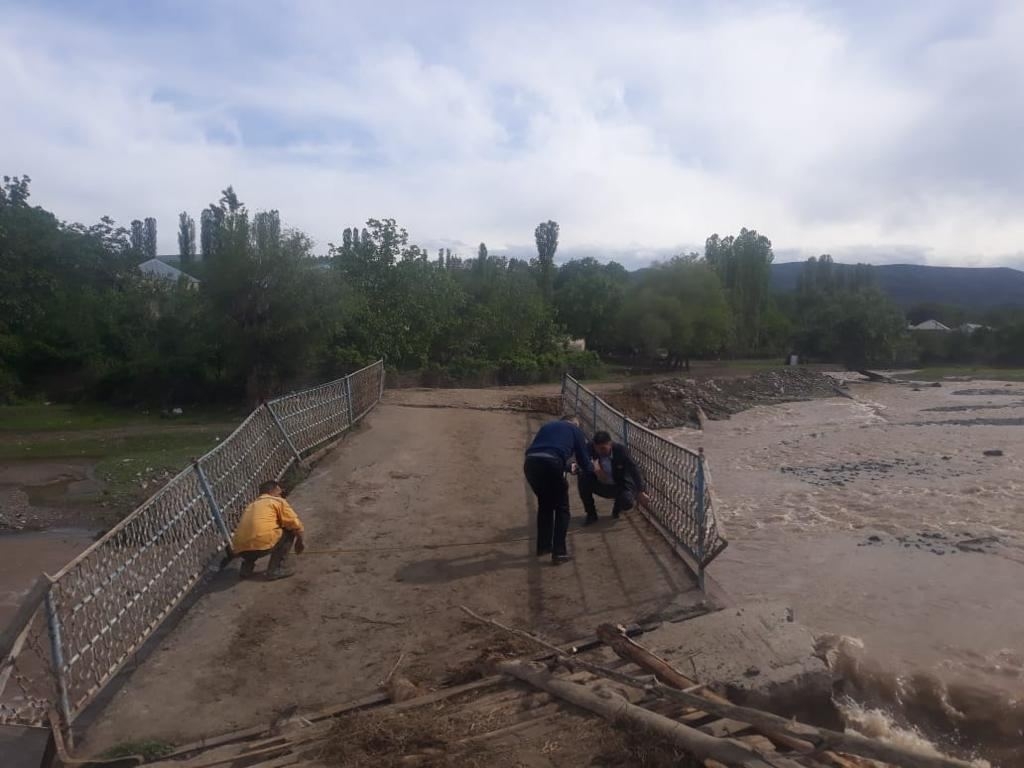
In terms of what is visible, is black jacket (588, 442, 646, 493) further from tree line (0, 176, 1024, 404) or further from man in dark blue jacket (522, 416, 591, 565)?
tree line (0, 176, 1024, 404)

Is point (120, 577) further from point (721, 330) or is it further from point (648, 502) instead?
point (721, 330)

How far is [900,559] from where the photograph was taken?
1143 centimetres

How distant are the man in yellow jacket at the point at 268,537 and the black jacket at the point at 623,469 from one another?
3.21 meters

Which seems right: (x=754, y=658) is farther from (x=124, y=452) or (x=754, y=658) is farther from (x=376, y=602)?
(x=124, y=452)

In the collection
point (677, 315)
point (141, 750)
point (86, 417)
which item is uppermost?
point (677, 315)

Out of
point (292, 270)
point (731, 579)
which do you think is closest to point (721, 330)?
point (292, 270)

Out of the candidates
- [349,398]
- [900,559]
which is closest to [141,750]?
[900,559]

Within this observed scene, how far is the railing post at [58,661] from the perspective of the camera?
15.9 ft

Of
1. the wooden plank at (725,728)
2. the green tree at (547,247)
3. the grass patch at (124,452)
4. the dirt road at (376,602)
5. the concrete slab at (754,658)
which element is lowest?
the grass patch at (124,452)

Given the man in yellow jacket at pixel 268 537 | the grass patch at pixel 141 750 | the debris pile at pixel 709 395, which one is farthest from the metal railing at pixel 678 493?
the debris pile at pixel 709 395

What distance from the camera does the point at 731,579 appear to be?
10703 millimetres

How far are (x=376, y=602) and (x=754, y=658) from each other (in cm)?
313

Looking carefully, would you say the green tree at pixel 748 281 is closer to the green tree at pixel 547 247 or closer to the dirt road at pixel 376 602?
the green tree at pixel 547 247

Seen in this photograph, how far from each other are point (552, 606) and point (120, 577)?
10.3 feet
